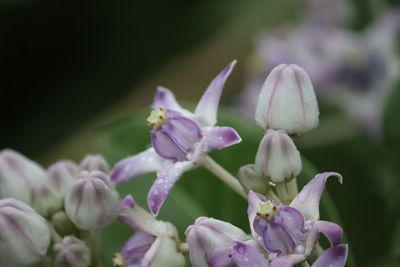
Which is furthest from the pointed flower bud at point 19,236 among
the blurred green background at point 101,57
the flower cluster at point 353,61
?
the blurred green background at point 101,57

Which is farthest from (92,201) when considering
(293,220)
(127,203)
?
(293,220)

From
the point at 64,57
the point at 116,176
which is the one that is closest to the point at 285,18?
the point at 64,57

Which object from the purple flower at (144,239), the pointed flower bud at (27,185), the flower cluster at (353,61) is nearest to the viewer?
the purple flower at (144,239)

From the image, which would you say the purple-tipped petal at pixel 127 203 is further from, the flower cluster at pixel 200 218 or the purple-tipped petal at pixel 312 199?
the purple-tipped petal at pixel 312 199

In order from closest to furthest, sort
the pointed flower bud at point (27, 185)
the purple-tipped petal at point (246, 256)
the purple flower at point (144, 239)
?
the purple-tipped petal at point (246, 256) → the purple flower at point (144, 239) → the pointed flower bud at point (27, 185)

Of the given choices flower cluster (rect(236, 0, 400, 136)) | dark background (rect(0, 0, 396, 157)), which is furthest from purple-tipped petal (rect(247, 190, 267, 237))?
dark background (rect(0, 0, 396, 157))
